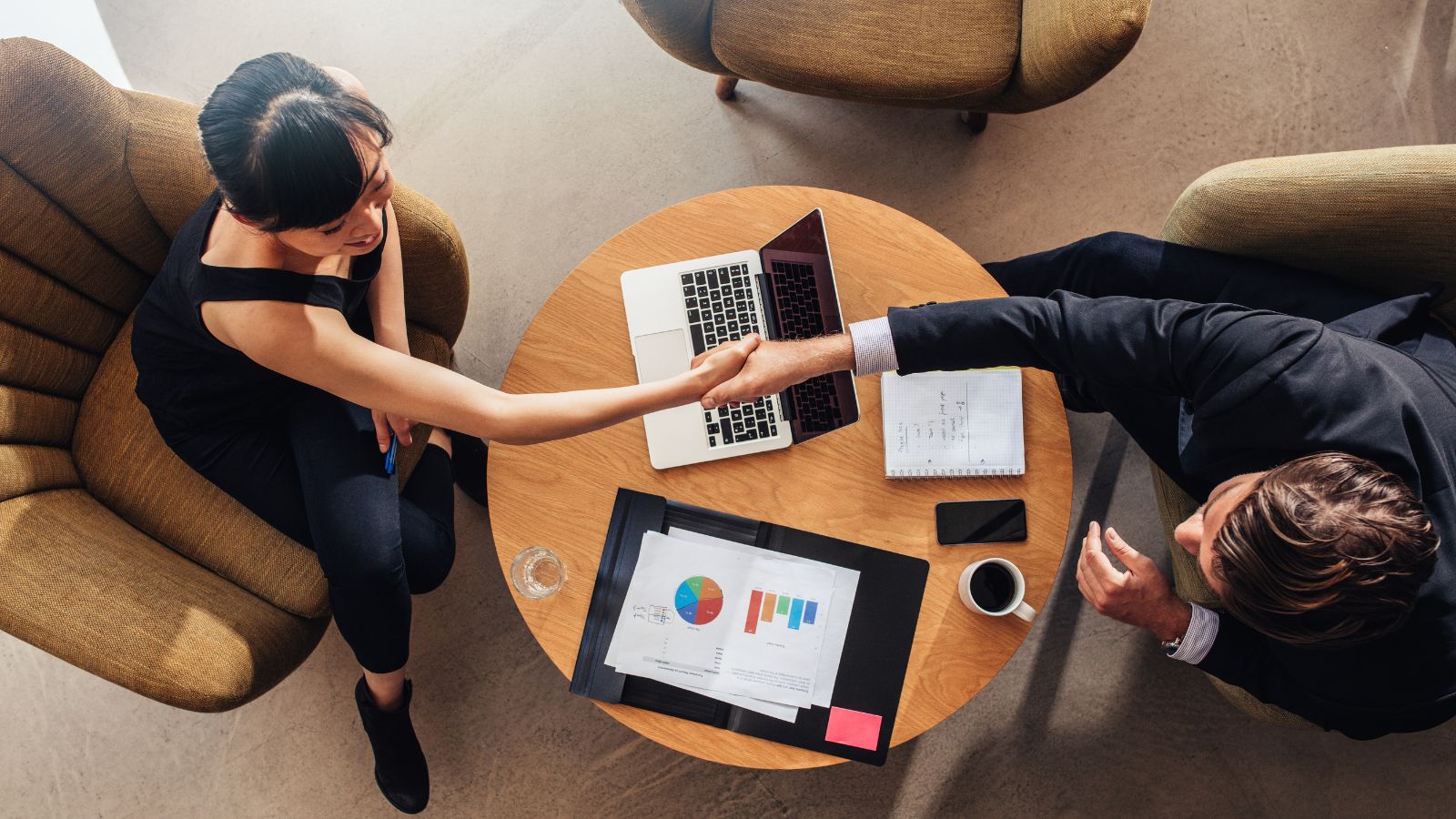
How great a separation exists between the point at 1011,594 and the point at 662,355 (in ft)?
2.47

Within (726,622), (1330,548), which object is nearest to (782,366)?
(726,622)

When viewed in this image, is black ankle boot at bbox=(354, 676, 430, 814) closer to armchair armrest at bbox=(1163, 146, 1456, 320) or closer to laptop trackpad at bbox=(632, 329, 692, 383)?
laptop trackpad at bbox=(632, 329, 692, 383)

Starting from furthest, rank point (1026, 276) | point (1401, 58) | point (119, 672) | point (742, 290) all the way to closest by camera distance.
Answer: point (1401, 58) < point (1026, 276) < point (742, 290) < point (119, 672)

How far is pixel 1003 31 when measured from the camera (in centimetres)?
192

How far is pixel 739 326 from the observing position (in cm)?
159

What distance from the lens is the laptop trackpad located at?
1.58 meters

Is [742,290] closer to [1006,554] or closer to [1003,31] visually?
[1006,554]

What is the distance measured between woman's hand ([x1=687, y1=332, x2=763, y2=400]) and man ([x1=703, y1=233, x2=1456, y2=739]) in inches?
1.0

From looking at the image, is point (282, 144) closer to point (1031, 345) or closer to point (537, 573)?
point (537, 573)

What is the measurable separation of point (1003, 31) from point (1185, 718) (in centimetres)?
172

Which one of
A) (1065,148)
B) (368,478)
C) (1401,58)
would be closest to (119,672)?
(368,478)

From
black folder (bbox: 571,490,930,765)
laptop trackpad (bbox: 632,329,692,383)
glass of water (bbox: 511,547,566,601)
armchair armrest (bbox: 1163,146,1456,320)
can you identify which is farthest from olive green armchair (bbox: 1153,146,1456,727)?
glass of water (bbox: 511,547,566,601)

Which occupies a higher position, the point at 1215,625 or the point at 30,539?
the point at 30,539

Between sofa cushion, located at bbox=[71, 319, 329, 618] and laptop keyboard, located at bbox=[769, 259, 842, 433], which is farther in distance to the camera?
sofa cushion, located at bbox=[71, 319, 329, 618]
